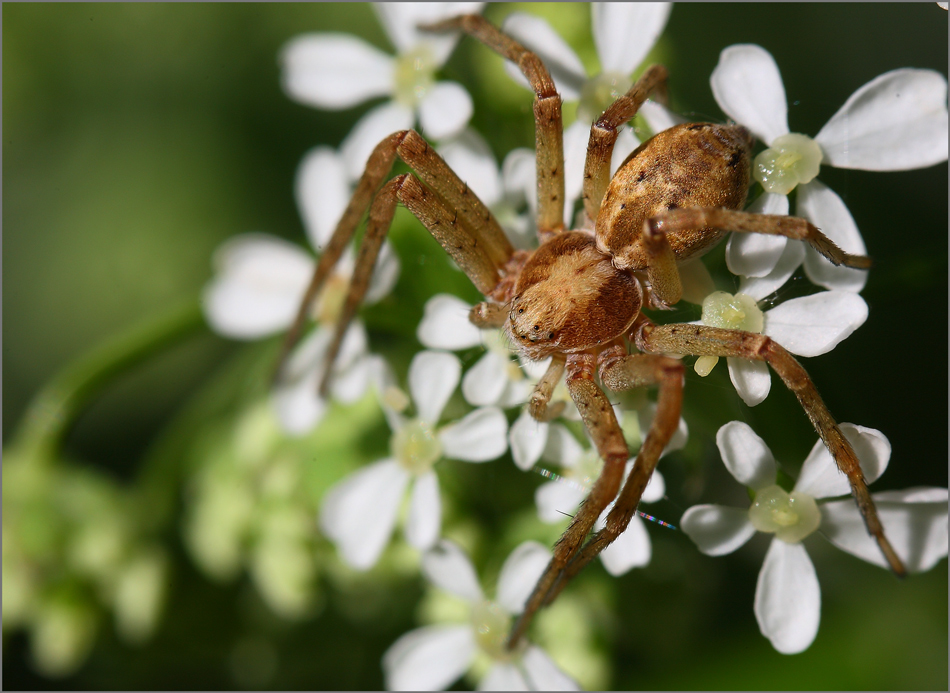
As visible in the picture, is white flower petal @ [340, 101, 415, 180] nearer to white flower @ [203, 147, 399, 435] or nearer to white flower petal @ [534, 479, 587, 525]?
white flower @ [203, 147, 399, 435]

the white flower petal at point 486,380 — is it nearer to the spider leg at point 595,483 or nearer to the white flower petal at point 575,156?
the spider leg at point 595,483

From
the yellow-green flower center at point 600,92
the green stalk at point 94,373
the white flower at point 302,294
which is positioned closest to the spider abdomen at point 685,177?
the yellow-green flower center at point 600,92

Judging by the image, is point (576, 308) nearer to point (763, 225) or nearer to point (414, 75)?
point (763, 225)

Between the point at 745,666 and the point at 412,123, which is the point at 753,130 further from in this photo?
the point at 745,666

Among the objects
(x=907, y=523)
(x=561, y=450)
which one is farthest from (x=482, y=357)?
(x=907, y=523)

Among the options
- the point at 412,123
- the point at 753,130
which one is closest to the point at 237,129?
the point at 412,123

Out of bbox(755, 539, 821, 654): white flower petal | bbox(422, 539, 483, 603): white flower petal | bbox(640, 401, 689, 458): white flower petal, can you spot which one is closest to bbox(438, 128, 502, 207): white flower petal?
bbox(640, 401, 689, 458): white flower petal

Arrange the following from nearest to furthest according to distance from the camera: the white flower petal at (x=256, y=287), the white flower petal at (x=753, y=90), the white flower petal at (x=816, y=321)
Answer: the white flower petal at (x=816, y=321)
the white flower petal at (x=753, y=90)
the white flower petal at (x=256, y=287)
